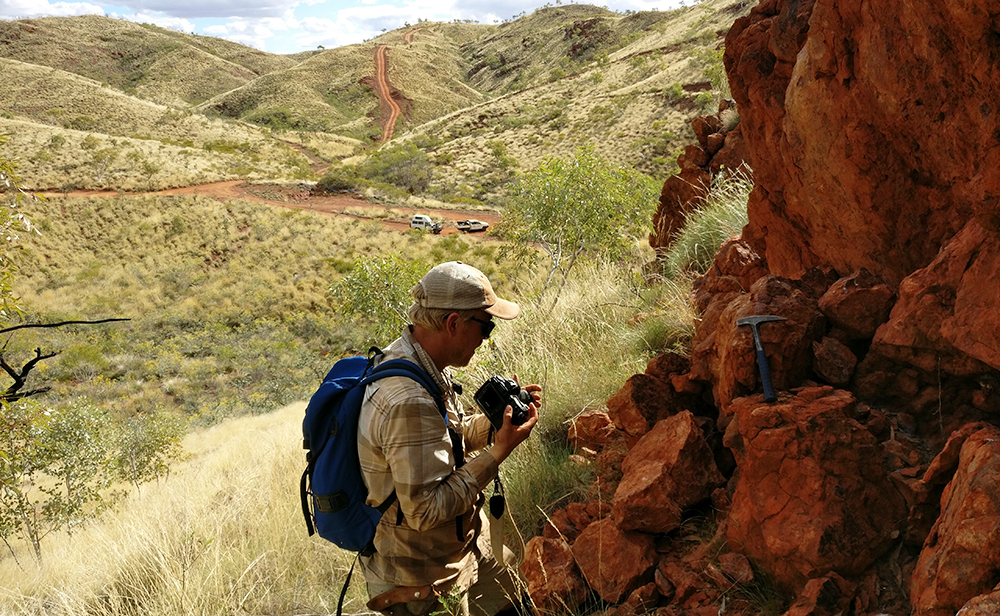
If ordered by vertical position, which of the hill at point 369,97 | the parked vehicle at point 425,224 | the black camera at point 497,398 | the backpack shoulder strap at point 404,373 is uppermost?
the hill at point 369,97

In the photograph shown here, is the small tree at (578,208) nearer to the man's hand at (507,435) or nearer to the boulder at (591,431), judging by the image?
the boulder at (591,431)

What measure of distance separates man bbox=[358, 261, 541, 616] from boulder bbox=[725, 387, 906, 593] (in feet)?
2.60

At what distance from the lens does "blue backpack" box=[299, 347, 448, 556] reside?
223 centimetres

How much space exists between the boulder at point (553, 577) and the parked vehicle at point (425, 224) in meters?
26.8

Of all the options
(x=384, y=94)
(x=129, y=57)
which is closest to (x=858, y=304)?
(x=384, y=94)

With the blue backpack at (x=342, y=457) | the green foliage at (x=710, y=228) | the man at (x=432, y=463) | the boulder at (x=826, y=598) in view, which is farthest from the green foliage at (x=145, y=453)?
the boulder at (x=826, y=598)

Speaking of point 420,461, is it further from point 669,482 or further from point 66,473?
point 66,473

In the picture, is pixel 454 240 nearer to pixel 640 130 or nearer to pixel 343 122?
pixel 640 130

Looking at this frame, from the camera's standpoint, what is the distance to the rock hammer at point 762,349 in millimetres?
2390

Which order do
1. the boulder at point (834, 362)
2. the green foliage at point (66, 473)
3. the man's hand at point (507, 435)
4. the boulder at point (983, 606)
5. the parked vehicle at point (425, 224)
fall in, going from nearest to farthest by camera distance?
the boulder at point (983, 606), the man's hand at point (507, 435), the boulder at point (834, 362), the green foliage at point (66, 473), the parked vehicle at point (425, 224)

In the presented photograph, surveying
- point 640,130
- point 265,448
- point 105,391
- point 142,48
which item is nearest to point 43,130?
point 105,391

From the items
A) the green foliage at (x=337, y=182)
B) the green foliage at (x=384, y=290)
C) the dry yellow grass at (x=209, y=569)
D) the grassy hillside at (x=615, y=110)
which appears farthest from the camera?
the green foliage at (x=337, y=182)

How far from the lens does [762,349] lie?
2494mm

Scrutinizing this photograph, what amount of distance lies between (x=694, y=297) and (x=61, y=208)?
35.6 m
